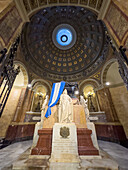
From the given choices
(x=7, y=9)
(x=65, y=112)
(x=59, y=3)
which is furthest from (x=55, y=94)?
(x=59, y=3)

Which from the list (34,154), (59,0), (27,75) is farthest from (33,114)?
(59,0)

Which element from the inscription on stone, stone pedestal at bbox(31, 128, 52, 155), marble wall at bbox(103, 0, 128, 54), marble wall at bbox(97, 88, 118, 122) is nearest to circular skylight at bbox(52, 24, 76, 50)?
marble wall at bbox(97, 88, 118, 122)

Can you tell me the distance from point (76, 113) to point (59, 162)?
2.76 meters

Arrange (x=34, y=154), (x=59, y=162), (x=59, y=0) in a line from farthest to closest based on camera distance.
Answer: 1. (x=59, y=0)
2. (x=34, y=154)
3. (x=59, y=162)

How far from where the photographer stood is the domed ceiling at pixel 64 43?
11.9 meters

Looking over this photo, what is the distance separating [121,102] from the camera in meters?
8.89

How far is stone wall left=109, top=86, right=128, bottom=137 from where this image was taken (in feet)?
26.5

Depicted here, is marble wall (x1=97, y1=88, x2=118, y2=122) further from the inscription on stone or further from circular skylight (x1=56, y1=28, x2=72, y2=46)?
circular skylight (x1=56, y1=28, x2=72, y2=46)

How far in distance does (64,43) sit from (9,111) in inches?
671

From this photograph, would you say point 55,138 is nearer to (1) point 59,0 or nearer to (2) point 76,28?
(1) point 59,0

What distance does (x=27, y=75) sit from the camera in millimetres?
10922

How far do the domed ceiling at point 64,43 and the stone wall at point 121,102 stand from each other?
5040mm

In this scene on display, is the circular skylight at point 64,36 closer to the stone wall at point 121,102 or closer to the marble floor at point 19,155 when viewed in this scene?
the stone wall at point 121,102

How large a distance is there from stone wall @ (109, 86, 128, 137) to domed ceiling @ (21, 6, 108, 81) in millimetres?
5040
